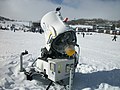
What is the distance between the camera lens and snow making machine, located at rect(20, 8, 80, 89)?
4094 millimetres

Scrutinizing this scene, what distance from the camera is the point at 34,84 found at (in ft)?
15.2

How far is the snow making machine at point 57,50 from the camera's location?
409 centimetres

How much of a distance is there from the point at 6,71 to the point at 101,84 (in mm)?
3097

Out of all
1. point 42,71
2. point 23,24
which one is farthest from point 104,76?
point 23,24

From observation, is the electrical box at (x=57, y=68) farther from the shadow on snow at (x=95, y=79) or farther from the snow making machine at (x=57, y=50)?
the shadow on snow at (x=95, y=79)

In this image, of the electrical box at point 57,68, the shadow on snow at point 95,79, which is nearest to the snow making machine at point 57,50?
the electrical box at point 57,68

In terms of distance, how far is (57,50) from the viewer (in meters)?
4.57

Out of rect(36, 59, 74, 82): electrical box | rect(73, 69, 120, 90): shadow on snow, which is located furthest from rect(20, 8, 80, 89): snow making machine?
rect(73, 69, 120, 90): shadow on snow

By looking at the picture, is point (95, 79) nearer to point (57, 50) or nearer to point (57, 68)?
point (57, 50)

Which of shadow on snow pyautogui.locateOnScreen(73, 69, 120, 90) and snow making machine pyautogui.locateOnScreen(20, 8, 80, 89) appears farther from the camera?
shadow on snow pyautogui.locateOnScreen(73, 69, 120, 90)

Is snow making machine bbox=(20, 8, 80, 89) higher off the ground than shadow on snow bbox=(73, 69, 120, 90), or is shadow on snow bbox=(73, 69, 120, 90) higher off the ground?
snow making machine bbox=(20, 8, 80, 89)

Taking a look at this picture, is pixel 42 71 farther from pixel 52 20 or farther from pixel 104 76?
pixel 104 76

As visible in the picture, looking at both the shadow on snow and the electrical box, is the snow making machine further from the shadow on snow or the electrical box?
the shadow on snow

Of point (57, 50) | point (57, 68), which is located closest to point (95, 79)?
point (57, 50)
